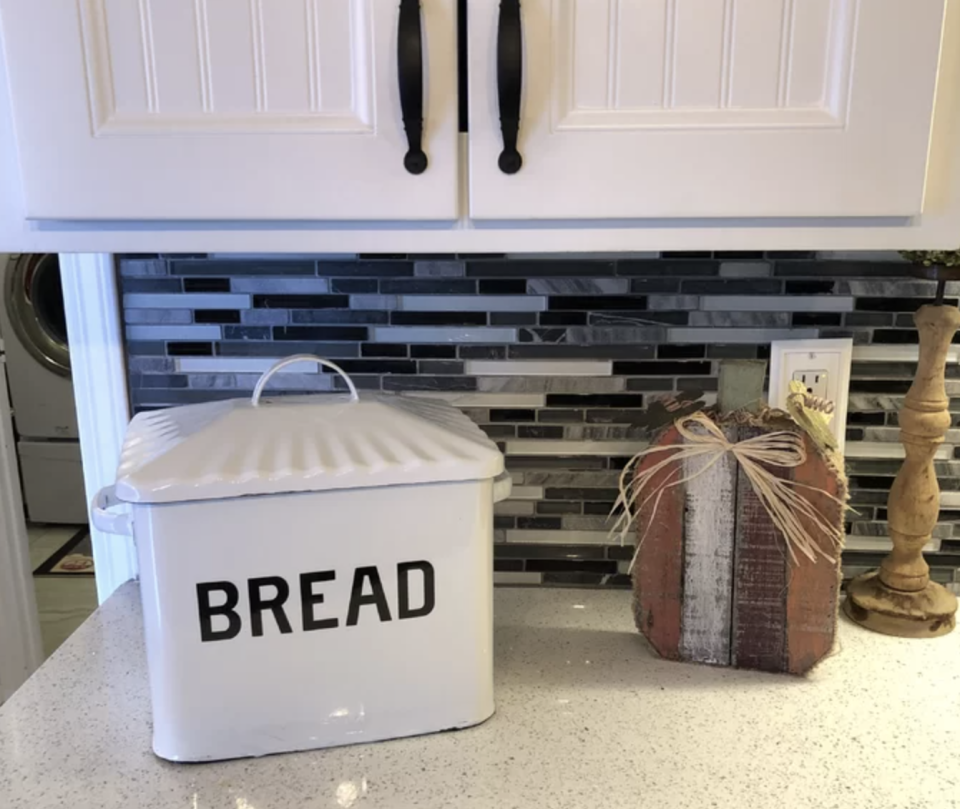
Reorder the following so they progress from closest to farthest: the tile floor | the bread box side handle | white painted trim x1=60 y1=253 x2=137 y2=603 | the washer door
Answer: the bread box side handle, white painted trim x1=60 y1=253 x2=137 y2=603, the tile floor, the washer door

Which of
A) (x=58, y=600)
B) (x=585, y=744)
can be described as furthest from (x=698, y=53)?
(x=58, y=600)

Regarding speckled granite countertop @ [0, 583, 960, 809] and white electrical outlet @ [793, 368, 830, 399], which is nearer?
speckled granite countertop @ [0, 583, 960, 809]

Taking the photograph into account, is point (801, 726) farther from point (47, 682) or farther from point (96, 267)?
point (96, 267)

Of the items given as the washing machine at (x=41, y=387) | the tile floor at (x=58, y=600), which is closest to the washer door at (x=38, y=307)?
the washing machine at (x=41, y=387)

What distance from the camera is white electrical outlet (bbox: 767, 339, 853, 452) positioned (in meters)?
0.98

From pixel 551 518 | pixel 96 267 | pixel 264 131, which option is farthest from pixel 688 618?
pixel 96 267

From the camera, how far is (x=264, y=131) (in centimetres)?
67

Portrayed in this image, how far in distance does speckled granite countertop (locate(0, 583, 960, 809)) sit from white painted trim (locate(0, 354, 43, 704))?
974 mm

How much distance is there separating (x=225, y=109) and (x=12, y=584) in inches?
58.0

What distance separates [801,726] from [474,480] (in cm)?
39

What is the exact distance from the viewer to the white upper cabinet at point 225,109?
65cm

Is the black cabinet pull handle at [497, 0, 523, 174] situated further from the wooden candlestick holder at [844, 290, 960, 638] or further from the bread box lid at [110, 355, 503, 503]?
the wooden candlestick holder at [844, 290, 960, 638]

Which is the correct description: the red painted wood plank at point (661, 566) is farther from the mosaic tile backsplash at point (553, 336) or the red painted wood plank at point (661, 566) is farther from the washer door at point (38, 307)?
the washer door at point (38, 307)

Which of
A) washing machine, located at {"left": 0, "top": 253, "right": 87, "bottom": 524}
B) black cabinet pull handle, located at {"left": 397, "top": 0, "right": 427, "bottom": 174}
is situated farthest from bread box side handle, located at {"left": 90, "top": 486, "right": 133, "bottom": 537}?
washing machine, located at {"left": 0, "top": 253, "right": 87, "bottom": 524}
